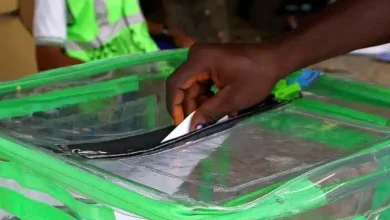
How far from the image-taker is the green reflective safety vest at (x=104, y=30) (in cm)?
133

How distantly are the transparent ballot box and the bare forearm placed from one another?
0.09 meters

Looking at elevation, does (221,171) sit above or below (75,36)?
below

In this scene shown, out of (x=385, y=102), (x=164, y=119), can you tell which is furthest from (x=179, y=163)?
(x=385, y=102)

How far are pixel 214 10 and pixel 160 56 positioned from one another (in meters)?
1.71

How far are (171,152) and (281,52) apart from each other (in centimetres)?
15

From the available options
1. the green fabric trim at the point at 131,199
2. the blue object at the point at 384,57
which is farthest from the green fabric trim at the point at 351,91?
the blue object at the point at 384,57

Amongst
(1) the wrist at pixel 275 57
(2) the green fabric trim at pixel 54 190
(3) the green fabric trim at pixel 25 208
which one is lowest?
(3) the green fabric trim at pixel 25 208

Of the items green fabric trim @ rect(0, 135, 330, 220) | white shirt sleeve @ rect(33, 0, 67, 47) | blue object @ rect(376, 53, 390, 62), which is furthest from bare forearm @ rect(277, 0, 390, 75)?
blue object @ rect(376, 53, 390, 62)

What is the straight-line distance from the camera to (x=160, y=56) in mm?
913

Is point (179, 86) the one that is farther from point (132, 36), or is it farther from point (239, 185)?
point (132, 36)

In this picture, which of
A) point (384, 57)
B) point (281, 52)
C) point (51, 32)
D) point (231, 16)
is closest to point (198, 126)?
point (281, 52)

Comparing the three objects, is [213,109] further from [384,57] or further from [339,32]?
[384,57]

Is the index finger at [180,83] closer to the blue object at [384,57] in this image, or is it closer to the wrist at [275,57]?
the wrist at [275,57]

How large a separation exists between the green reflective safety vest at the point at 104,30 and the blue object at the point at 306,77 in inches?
24.0
